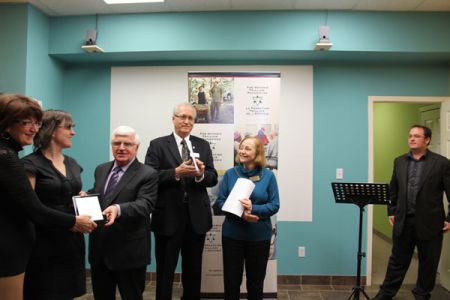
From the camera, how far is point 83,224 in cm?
167

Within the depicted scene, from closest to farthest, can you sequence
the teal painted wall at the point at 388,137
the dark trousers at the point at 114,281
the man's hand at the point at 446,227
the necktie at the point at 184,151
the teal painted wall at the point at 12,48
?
the dark trousers at the point at 114,281 < the necktie at the point at 184,151 < the man's hand at the point at 446,227 < the teal painted wall at the point at 12,48 < the teal painted wall at the point at 388,137

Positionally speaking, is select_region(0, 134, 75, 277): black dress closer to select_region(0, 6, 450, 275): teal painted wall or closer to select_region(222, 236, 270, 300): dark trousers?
select_region(222, 236, 270, 300): dark trousers

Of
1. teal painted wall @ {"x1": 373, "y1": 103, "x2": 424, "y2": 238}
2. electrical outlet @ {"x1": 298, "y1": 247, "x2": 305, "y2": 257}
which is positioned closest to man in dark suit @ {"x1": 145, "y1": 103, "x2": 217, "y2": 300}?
electrical outlet @ {"x1": 298, "y1": 247, "x2": 305, "y2": 257}

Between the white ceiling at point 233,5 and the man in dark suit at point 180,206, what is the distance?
146 cm

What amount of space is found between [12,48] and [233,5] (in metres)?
2.20

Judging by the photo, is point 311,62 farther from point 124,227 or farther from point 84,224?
point 84,224

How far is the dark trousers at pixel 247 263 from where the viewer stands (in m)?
2.32

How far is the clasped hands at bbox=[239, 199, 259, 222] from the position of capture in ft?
7.32

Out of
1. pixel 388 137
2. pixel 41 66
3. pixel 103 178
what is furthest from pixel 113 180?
pixel 388 137

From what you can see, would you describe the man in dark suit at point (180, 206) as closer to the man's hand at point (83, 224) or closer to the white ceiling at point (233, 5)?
the man's hand at point (83, 224)

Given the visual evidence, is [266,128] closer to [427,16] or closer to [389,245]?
[427,16]

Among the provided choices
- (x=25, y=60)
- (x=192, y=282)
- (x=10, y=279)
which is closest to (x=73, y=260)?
(x=10, y=279)

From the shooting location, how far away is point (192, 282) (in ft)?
8.09

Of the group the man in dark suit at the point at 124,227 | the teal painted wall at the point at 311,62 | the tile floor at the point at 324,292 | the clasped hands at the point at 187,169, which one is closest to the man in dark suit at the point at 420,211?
the tile floor at the point at 324,292
